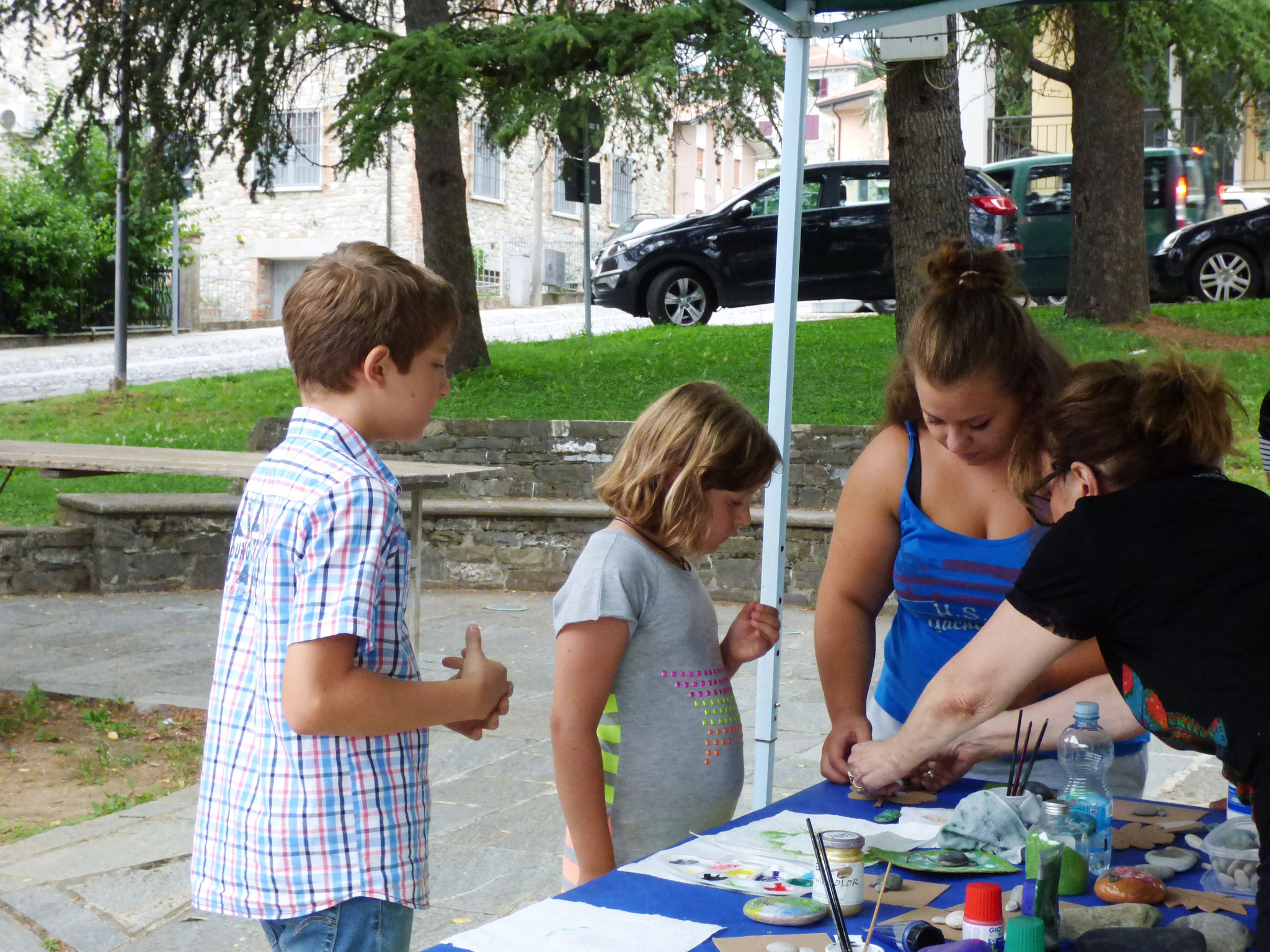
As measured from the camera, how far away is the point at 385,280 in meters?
1.83

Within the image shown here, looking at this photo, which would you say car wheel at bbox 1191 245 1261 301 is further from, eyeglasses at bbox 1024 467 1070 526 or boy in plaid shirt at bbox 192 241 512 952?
boy in plaid shirt at bbox 192 241 512 952

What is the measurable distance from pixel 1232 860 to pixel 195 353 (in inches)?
705

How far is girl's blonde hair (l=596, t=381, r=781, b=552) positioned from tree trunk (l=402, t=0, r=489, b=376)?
8699mm

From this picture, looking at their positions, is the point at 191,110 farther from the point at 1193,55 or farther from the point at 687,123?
the point at 1193,55

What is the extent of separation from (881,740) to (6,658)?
551 centimetres

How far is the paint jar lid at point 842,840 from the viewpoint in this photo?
1.85 metres

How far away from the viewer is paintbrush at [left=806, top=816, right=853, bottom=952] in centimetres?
160

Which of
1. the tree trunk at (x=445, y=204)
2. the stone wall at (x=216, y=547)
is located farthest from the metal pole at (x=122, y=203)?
the stone wall at (x=216, y=547)

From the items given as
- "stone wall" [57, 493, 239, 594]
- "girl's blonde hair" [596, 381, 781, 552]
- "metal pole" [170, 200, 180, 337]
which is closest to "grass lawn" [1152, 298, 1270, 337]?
"stone wall" [57, 493, 239, 594]

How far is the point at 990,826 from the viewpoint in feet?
6.83

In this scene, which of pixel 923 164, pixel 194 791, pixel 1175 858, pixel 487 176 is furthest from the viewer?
pixel 487 176

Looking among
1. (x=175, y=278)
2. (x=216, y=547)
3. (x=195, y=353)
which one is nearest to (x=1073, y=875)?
(x=216, y=547)

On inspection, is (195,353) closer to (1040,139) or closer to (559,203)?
(559,203)

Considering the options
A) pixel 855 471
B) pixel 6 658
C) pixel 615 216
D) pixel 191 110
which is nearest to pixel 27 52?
pixel 191 110
